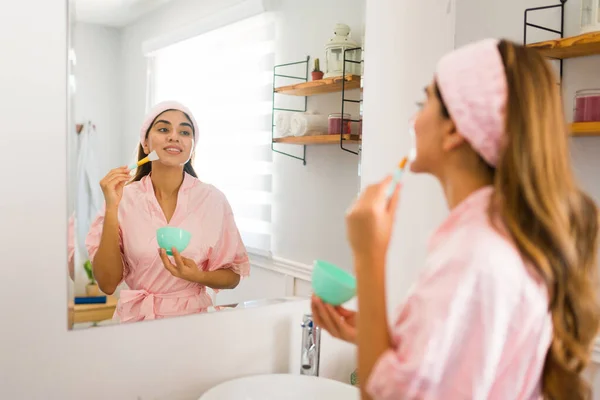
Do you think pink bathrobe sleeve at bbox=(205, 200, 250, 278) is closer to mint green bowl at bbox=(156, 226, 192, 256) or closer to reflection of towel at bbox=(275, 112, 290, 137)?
mint green bowl at bbox=(156, 226, 192, 256)

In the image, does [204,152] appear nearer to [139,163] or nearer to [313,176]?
[139,163]

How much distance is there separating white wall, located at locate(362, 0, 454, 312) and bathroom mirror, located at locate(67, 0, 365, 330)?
5 centimetres

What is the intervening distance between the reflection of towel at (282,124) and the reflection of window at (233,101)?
0.10 feet

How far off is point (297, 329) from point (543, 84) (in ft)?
3.14

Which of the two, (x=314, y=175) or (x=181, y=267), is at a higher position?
(x=314, y=175)

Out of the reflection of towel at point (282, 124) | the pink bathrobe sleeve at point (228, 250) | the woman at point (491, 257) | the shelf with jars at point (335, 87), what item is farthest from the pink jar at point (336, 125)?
the woman at point (491, 257)

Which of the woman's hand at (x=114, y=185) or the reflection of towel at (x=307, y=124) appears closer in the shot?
the woman's hand at (x=114, y=185)

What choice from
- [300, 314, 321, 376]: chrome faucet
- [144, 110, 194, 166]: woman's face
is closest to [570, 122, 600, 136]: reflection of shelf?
[300, 314, 321, 376]: chrome faucet

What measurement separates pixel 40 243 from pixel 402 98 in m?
1.06

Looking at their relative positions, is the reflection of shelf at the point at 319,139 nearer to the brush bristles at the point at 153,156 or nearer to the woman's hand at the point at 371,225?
the brush bristles at the point at 153,156

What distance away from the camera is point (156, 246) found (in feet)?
4.18

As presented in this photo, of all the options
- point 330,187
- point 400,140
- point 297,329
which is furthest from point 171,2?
point 297,329

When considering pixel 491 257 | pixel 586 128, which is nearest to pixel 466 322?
pixel 491 257

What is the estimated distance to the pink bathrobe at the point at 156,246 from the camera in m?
1.25
